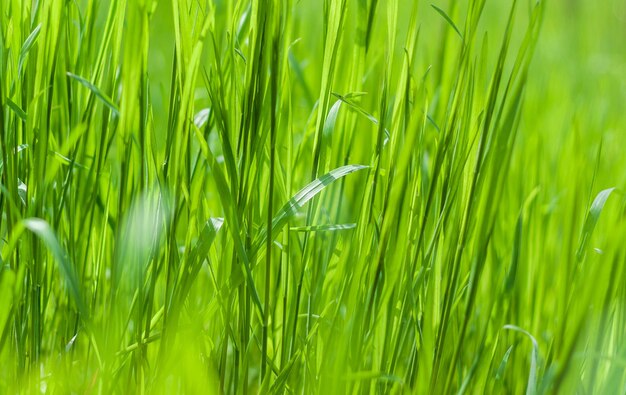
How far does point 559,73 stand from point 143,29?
6.37 ft

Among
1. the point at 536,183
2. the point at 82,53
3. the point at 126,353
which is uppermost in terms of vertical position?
the point at 82,53

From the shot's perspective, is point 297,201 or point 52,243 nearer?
point 52,243

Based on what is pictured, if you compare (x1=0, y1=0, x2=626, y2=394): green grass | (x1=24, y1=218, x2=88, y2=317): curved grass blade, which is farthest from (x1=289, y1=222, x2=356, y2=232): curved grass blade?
(x1=24, y1=218, x2=88, y2=317): curved grass blade

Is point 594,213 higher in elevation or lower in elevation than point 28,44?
lower

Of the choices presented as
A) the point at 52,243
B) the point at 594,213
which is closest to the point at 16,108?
the point at 52,243

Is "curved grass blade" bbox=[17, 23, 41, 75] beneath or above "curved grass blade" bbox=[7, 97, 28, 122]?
above

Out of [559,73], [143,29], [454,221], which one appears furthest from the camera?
[559,73]

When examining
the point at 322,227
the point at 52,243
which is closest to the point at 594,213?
the point at 322,227

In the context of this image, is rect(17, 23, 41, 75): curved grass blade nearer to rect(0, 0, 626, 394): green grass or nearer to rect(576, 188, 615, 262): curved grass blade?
rect(0, 0, 626, 394): green grass

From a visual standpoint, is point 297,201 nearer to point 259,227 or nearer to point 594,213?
point 259,227

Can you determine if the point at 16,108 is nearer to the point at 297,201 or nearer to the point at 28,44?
the point at 28,44

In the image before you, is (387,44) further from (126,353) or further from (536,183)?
(536,183)

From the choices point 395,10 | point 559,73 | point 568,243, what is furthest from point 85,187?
point 559,73

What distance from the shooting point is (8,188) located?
0.66m
